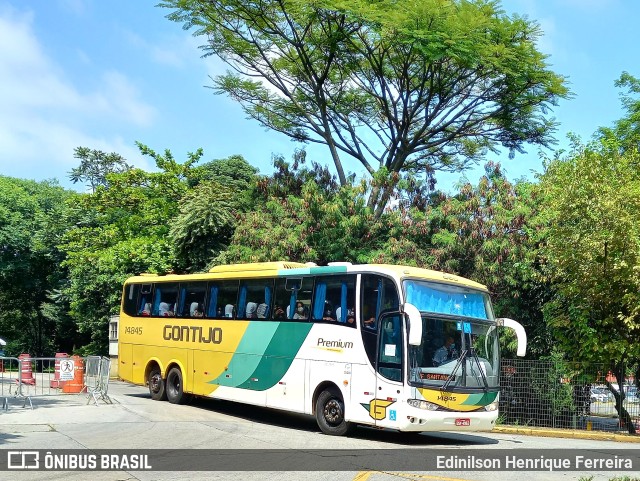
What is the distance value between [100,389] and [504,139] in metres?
19.9

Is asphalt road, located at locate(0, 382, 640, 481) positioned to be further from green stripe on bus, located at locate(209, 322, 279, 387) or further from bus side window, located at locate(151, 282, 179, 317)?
bus side window, located at locate(151, 282, 179, 317)

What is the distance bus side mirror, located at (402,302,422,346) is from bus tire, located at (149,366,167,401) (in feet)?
34.5

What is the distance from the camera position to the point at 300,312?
1803 cm

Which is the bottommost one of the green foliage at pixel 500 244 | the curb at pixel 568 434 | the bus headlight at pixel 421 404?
the curb at pixel 568 434

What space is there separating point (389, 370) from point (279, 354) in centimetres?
384

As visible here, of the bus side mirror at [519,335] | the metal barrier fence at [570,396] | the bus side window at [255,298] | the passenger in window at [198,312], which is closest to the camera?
the bus side mirror at [519,335]

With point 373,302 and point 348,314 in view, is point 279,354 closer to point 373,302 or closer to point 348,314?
point 348,314

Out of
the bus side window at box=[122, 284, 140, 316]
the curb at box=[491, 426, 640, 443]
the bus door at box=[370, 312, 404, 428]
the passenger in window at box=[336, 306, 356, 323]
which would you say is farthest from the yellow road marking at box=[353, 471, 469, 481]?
the bus side window at box=[122, 284, 140, 316]

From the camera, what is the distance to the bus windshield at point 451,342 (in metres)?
15.1

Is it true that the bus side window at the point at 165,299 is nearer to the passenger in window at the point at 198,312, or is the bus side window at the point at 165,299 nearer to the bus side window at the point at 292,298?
the passenger in window at the point at 198,312

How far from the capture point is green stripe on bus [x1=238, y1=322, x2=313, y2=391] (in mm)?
17953

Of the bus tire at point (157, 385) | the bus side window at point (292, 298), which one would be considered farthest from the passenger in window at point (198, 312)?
the bus side window at point (292, 298)

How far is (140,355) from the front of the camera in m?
23.8

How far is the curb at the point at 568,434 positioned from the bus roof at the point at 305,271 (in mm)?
4782
